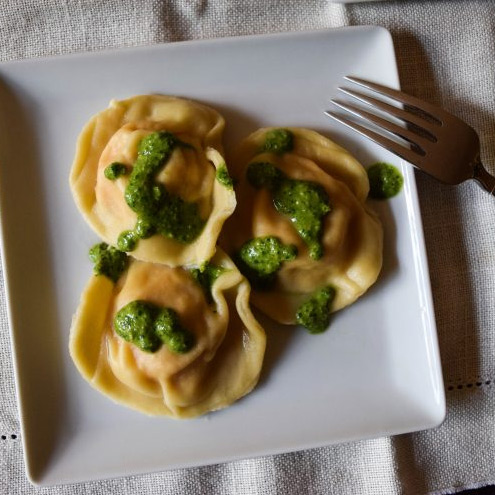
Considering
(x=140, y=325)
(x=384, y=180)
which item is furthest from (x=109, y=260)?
(x=384, y=180)

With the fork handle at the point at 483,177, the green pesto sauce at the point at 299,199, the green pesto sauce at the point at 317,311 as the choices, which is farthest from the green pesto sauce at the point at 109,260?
the fork handle at the point at 483,177

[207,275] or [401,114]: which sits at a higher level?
[401,114]

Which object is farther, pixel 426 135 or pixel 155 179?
pixel 426 135

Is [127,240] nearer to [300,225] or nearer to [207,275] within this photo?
[207,275]

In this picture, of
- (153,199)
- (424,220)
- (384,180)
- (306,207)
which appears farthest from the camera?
(424,220)

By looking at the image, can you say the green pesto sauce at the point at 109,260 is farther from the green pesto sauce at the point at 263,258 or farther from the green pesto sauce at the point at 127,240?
the green pesto sauce at the point at 263,258
